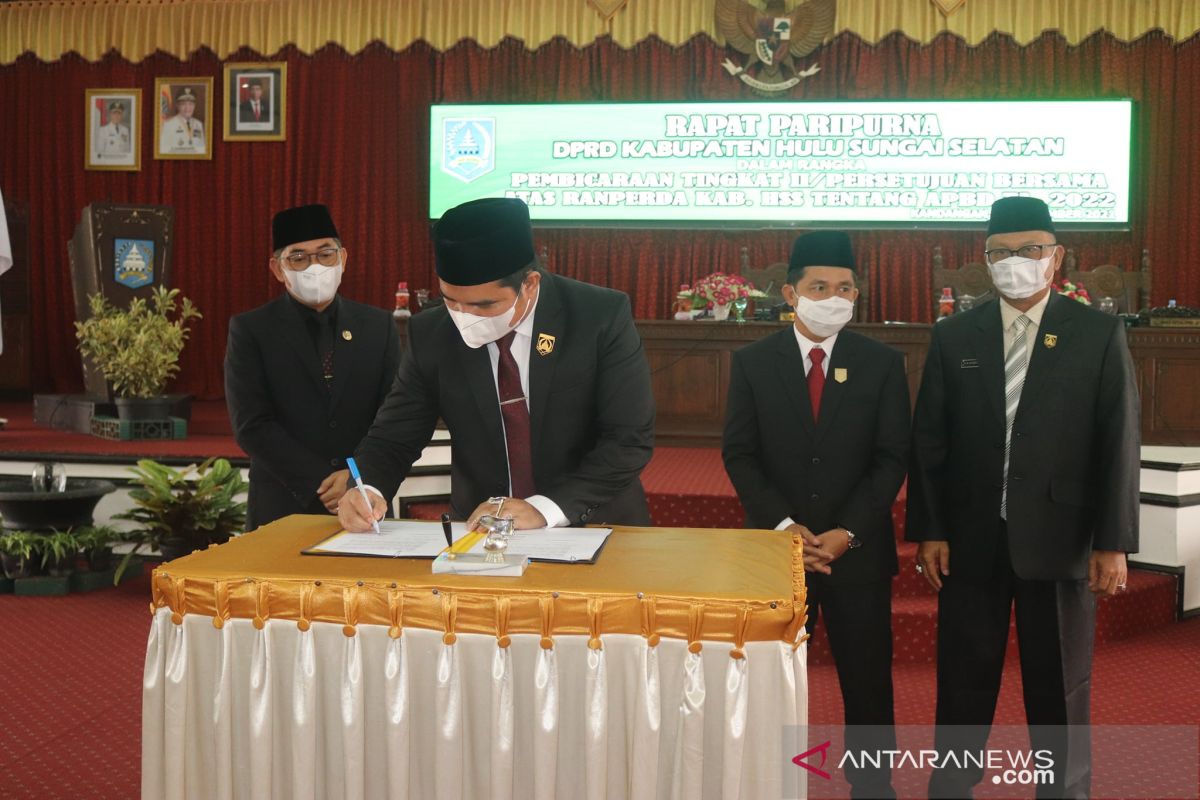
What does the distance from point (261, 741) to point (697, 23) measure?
7750 millimetres

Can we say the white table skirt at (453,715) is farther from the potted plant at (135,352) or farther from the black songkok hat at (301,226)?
the potted plant at (135,352)

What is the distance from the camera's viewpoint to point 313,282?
2795 millimetres

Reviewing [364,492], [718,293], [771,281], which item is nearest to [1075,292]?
[771,281]

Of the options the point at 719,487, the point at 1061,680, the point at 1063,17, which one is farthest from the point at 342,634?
the point at 1063,17

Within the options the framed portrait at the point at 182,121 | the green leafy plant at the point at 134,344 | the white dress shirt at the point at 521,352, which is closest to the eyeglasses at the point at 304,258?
the white dress shirt at the point at 521,352

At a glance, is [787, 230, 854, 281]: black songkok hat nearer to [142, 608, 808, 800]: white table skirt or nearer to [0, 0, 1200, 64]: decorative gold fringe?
[142, 608, 808, 800]: white table skirt

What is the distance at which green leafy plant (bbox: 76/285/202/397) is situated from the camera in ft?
20.9

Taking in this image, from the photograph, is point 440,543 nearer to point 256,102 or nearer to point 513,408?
point 513,408

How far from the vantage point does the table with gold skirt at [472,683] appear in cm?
158

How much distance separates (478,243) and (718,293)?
4.78m

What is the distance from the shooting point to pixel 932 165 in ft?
26.3

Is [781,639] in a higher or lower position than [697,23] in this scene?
lower

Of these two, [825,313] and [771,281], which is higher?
[771,281]

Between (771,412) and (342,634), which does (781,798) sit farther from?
(771,412)
